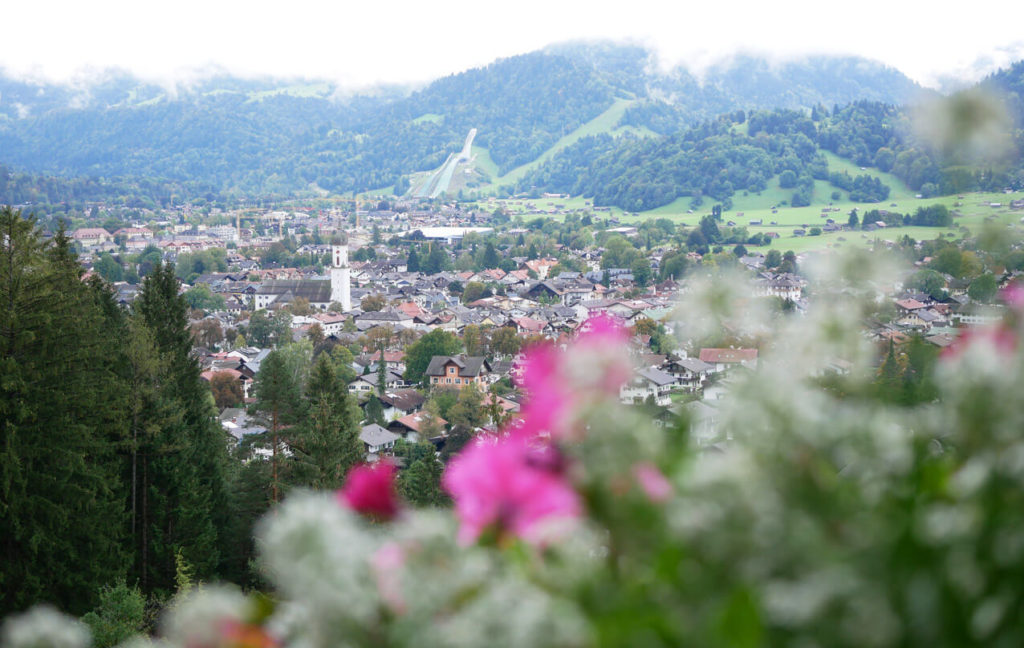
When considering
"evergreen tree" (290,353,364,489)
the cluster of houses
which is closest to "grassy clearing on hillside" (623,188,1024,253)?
the cluster of houses

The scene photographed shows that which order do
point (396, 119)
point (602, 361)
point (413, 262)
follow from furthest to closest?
point (396, 119)
point (413, 262)
point (602, 361)

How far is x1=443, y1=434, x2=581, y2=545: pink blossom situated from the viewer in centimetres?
81

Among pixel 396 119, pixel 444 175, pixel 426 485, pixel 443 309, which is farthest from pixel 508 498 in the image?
pixel 396 119

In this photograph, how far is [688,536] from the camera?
740 mm

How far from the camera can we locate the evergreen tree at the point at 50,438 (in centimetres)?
852

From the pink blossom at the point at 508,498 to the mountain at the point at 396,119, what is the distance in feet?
464

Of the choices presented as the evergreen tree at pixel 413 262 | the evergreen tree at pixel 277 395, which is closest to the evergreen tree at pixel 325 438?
the evergreen tree at pixel 277 395

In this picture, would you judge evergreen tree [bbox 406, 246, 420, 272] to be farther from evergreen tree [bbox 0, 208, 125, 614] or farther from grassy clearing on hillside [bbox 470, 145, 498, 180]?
grassy clearing on hillside [bbox 470, 145, 498, 180]

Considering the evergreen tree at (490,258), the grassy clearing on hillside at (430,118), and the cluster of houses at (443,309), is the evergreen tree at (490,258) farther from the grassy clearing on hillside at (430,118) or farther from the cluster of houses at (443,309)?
A: the grassy clearing on hillside at (430,118)

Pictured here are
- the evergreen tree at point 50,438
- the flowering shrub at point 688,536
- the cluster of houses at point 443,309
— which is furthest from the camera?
the evergreen tree at point 50,438

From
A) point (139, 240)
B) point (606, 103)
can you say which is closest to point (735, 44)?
point (606, 103)

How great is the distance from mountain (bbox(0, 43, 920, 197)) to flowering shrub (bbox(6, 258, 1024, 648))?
464 feet

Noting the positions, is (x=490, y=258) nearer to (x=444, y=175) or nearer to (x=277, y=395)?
(x=277, y=395)

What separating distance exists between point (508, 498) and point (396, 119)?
165474 millimetres
